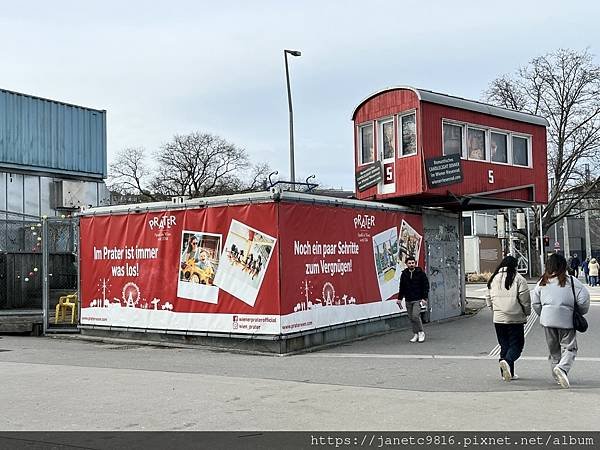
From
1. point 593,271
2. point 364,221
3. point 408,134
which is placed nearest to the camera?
point 364,221

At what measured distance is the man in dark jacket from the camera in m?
15.3

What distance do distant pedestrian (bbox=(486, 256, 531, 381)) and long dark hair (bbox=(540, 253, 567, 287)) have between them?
40cm

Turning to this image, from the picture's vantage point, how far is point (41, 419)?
8.29 metres

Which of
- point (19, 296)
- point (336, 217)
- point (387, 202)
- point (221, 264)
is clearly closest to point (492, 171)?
point (387, 202)

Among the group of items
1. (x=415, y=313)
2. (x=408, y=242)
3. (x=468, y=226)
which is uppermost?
(x=468, y=226)

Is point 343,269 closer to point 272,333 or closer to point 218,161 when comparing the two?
point 272,333

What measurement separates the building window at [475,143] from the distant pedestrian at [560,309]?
10406 millimetres

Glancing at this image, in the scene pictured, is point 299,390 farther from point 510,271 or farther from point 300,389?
point 510,271

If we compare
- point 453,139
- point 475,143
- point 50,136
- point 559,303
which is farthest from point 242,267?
point 50,136

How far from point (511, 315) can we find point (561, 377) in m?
1.09

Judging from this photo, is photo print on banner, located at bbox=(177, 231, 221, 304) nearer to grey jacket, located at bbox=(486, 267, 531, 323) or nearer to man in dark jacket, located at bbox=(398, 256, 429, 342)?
man in dark jacket, located at bbox=(398, 256, 429, 342)

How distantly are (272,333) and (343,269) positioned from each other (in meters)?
2.51

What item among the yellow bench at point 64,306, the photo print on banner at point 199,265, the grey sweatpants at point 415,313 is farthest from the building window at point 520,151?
the yellow bench at point 64,306

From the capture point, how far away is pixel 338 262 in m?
15.6
